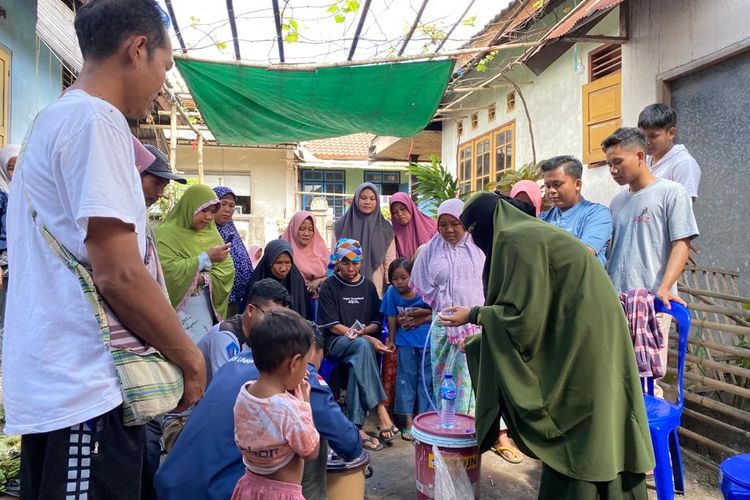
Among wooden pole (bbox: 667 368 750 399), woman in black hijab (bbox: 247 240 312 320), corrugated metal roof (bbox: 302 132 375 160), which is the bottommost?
wooden pole (bbox: 667 368 750 399)

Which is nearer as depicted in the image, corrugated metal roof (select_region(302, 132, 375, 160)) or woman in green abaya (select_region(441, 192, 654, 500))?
woman in green abaya (select_region(441, 192, 654, 500))

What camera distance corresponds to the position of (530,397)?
220 cm

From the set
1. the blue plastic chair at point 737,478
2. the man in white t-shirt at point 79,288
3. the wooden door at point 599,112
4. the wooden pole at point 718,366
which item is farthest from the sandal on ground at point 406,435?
the wooden door at point 599,112

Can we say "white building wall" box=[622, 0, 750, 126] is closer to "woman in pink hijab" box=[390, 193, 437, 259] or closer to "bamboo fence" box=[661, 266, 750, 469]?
"bamboo fence" box=[661, 266, 750, 469]

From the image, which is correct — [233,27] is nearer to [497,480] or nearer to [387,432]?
[387,432]

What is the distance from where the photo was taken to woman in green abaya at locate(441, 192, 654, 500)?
6.96ft

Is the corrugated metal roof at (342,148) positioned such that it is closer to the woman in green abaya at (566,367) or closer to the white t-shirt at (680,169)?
the white t-shirt at (680,169)

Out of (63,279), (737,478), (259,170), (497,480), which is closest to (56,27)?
(63,279)

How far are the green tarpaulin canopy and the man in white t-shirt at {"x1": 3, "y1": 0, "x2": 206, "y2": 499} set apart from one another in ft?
13.9

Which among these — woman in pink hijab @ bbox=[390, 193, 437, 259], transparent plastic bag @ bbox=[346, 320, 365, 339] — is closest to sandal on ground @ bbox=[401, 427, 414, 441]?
transparent plastic bag @ bbox=[346, 320, 365, 339]

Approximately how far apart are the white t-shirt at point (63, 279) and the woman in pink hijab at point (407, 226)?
166 inches

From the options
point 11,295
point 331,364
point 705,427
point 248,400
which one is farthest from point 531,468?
point 11,295

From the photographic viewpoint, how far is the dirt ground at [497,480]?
3295mm

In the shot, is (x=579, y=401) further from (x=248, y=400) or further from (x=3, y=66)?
(x=3, y=66)
